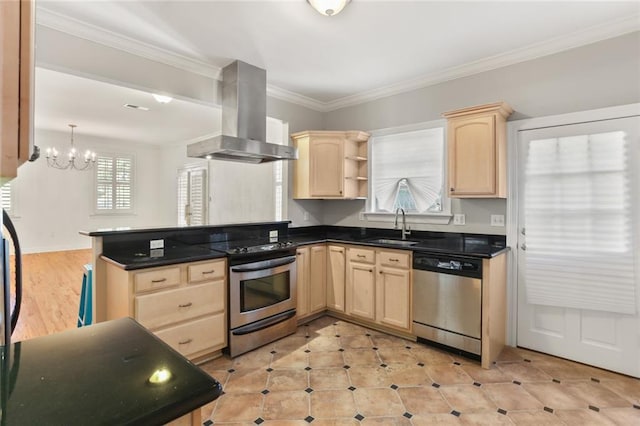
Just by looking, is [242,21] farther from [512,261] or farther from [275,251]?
[512,261]

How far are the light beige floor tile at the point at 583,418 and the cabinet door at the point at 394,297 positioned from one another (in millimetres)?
1268

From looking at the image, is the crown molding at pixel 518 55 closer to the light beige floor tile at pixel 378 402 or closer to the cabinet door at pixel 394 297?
the cabinet door at pixel 394 297

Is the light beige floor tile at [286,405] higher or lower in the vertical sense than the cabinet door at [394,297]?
lower

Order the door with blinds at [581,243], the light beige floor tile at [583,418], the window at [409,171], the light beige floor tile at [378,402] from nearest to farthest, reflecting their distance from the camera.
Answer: the light beige floor tile at [583,418] < the light beige floor tile at [378,402] < the door with blinds at [581,243] < the window at [409,171]

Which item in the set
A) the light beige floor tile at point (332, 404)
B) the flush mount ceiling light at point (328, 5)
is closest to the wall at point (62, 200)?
the light beige floor tile at point (332, 404)

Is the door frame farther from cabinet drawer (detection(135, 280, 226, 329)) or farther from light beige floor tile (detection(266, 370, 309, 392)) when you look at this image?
cabinet drawer (detection(135, 280, 226, 329))

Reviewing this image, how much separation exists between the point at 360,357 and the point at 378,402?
0.64 m

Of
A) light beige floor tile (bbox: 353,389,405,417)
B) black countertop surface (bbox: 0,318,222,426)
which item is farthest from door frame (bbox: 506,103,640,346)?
black countertop surface (bbox: 0,318,222,426)

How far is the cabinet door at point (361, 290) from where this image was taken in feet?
11.0

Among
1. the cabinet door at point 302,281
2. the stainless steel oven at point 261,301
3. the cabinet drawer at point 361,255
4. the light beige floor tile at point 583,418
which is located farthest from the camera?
the cabinet door at point 302,281

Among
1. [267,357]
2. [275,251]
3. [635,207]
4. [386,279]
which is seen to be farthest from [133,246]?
[635,207]

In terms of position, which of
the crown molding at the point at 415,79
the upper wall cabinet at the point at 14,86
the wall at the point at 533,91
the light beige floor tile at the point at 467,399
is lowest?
the light beige floor tile at the point at 467,399

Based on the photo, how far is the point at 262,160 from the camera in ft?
12.0

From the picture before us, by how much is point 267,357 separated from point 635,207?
316cm
